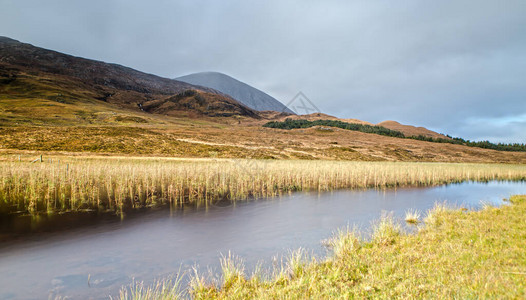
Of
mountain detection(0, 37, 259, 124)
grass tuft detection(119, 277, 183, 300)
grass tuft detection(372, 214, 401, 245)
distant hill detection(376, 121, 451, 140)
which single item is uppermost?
mountain detection(0, 37, 259, 124)

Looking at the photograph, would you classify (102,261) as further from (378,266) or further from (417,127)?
(417,127)

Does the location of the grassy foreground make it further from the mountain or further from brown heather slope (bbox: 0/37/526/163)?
the mountain

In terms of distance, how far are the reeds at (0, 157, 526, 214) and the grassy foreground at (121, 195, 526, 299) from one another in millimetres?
8729

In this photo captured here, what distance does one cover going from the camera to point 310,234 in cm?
880

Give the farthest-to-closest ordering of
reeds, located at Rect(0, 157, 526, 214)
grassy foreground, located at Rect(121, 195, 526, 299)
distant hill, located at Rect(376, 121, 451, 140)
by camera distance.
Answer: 1. distant hill, located at Rect(376, 121, 451, 140)
2. reeds, located at Rect(0, 157, 526, 214)
3. grassy foreground, located at Rect(121, 195, 526, 299)

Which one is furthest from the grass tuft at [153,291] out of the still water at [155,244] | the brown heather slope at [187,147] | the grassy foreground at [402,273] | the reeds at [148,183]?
the brown heather slope at [187,147]

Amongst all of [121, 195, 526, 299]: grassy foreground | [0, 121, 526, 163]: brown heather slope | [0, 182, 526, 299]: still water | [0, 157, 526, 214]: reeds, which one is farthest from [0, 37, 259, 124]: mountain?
[121, 195, 526, 299]: grassy foreground

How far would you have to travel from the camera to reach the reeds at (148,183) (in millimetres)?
12109

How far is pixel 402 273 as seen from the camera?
455cm

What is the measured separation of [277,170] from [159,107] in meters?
131

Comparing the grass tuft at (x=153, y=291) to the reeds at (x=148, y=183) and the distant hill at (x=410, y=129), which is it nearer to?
the reeds at (x=148, y=183)

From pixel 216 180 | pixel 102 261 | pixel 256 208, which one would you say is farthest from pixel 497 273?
pixel 216 180

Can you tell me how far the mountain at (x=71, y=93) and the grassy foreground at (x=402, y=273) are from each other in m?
65.5

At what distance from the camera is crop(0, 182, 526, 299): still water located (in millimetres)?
5645
